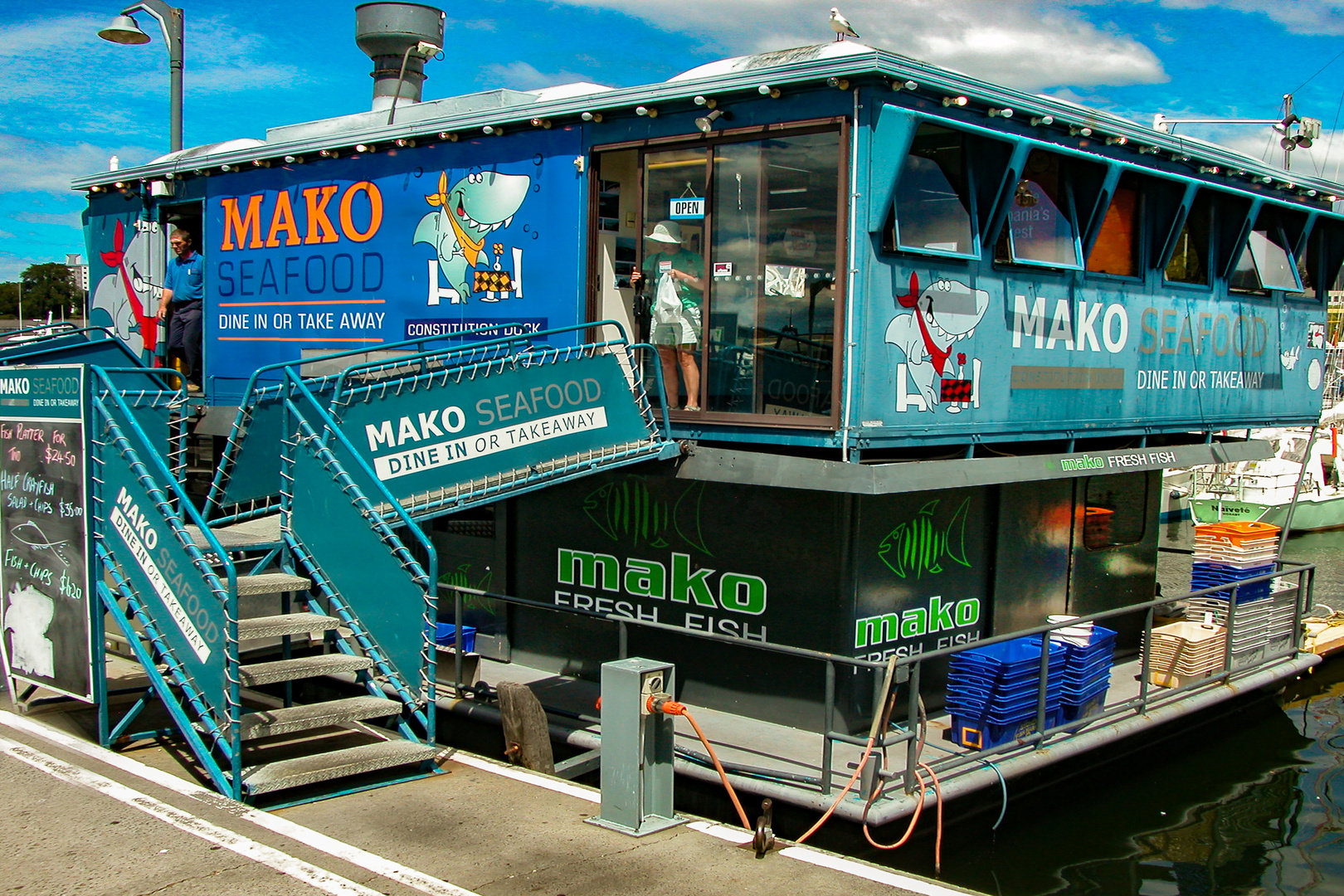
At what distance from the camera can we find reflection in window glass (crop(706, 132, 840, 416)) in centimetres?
926

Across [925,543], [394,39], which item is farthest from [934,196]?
[394,39]

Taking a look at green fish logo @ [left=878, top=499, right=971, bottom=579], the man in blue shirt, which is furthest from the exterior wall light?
the man in blue shirt

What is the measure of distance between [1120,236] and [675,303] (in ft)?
15.5

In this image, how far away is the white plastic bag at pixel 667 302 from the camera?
1010cm

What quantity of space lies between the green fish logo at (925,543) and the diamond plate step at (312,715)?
15.5 feet

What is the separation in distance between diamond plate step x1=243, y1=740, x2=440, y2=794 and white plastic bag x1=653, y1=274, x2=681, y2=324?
4154mm

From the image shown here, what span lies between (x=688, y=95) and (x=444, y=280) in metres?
3.48

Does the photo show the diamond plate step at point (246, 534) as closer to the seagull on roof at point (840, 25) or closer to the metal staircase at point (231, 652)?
the metal staircase at point (231, 652)

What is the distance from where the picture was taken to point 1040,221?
34.8 ft

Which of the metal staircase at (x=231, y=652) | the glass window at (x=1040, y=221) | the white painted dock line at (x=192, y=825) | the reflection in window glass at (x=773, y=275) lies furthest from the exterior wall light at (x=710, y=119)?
the white painted dock line at (x=192, y=825)

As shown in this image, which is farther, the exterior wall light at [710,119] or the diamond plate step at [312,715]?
the exterior wall light at [710,119]

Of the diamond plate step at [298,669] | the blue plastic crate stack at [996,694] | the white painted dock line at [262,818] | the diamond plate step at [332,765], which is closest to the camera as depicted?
the white painted dock line at [262,818]

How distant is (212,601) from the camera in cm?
709

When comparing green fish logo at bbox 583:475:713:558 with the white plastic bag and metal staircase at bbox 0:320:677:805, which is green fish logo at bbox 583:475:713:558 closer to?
metal staircase at bbox 0:320:677:805
